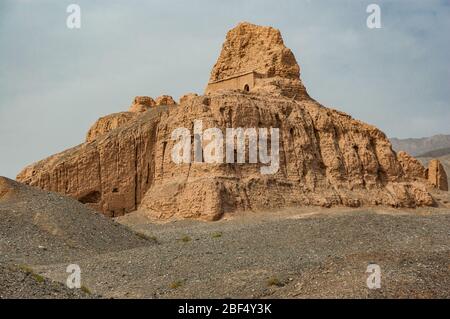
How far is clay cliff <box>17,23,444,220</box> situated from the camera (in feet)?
132

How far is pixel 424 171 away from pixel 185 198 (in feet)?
71.0

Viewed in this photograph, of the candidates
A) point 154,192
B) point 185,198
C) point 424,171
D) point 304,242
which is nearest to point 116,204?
point 154,192

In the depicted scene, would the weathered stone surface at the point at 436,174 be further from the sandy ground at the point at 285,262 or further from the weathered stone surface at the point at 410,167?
the sandy ground at the point at 285,262

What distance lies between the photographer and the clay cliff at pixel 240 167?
4009cm

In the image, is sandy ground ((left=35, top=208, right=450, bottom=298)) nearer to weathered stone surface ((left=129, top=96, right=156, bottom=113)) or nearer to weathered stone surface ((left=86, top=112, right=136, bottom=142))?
weathered stone surface ((left=86, top=112, right=136, bottom=142))

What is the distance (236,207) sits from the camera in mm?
38781

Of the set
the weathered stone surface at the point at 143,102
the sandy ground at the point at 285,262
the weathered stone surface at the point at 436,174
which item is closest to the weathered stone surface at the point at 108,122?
the weathered stone surface at the point at 143,102

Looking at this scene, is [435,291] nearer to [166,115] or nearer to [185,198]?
[185,198]

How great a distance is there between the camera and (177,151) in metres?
42.7

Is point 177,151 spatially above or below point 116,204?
above

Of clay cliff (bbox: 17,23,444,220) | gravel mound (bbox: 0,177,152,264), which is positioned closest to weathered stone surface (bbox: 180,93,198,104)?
clay cliff (bbox: 17,23,444,220)

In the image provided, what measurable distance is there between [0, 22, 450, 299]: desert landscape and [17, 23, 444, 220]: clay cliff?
96 mm

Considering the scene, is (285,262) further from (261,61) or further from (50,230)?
(261,61)
